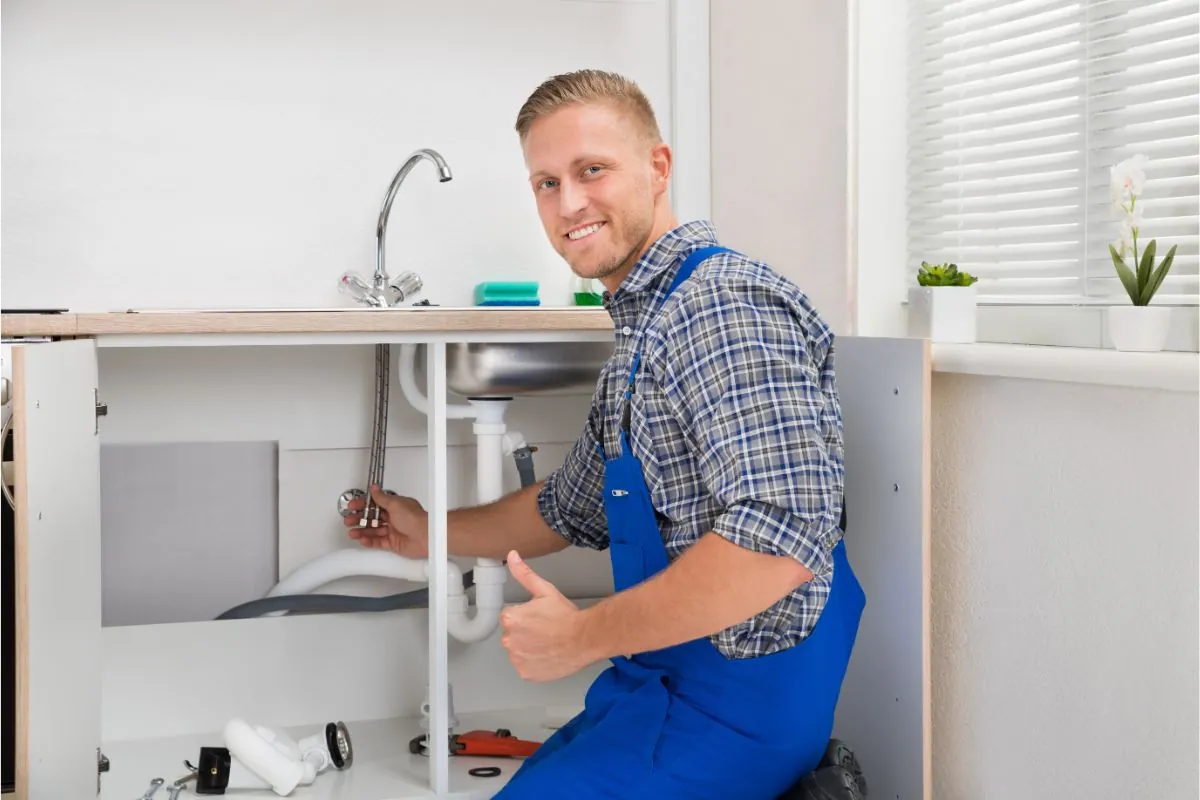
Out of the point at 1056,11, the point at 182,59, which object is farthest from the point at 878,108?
the point at 182,59

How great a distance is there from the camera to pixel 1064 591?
149 centimetres

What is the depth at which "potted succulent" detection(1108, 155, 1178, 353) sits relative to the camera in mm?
1499

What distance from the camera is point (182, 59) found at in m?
2.48

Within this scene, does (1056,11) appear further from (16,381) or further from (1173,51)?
(16,381)

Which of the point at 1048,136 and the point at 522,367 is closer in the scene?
the point at 1048,136

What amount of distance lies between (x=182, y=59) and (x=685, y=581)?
5.47 feet

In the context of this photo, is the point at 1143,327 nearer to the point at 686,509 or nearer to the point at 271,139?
the point at 686,509

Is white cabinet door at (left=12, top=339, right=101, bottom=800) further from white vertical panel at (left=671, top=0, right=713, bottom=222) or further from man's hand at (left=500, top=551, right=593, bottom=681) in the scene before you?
white vertical panel at (left=671, top=0, right=713, bottom=222)

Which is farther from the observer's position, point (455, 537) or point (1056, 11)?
point (455, 537)

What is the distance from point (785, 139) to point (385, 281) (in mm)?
830

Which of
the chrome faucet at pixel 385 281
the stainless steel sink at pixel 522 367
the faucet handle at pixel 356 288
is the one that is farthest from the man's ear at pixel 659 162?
the faucet handle at pixel 356 288

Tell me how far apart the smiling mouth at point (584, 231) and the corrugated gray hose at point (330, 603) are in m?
0.83

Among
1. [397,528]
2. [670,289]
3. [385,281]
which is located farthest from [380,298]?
[670,289]

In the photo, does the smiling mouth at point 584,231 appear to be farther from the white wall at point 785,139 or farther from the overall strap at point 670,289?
the white wall at point 785,139
